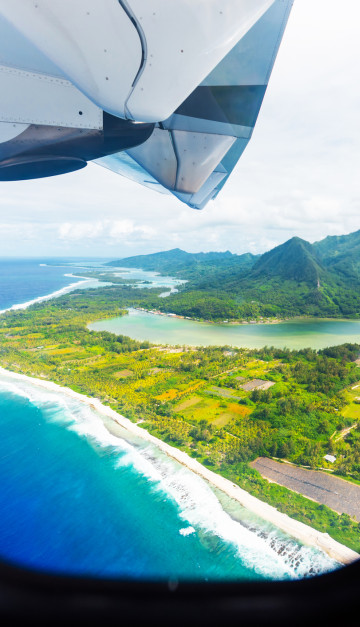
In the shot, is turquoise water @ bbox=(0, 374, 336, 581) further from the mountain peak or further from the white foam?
the mountain peak

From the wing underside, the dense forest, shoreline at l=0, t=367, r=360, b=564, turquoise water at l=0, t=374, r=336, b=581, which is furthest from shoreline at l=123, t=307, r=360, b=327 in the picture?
the wing underside

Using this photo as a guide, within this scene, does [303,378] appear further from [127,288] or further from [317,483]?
[127,288]

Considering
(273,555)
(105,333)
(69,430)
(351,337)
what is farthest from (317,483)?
(351,337)

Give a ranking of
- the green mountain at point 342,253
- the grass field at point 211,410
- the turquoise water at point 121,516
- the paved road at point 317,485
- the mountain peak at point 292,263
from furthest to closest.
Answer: the green mountain at point 342,253, the mountain peak at point 292,263, the grass field at point 211,410, the paved road at point 317,485, the turquoise water at point 121,516

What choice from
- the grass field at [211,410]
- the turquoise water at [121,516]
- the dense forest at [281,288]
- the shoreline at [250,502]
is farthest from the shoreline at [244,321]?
the turquoise water at [121,516]

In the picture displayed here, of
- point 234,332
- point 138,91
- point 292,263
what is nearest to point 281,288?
point 292,263

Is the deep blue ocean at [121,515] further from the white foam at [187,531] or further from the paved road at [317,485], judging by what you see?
the paved road at [317,485]

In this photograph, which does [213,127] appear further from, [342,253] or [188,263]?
[188,263]
